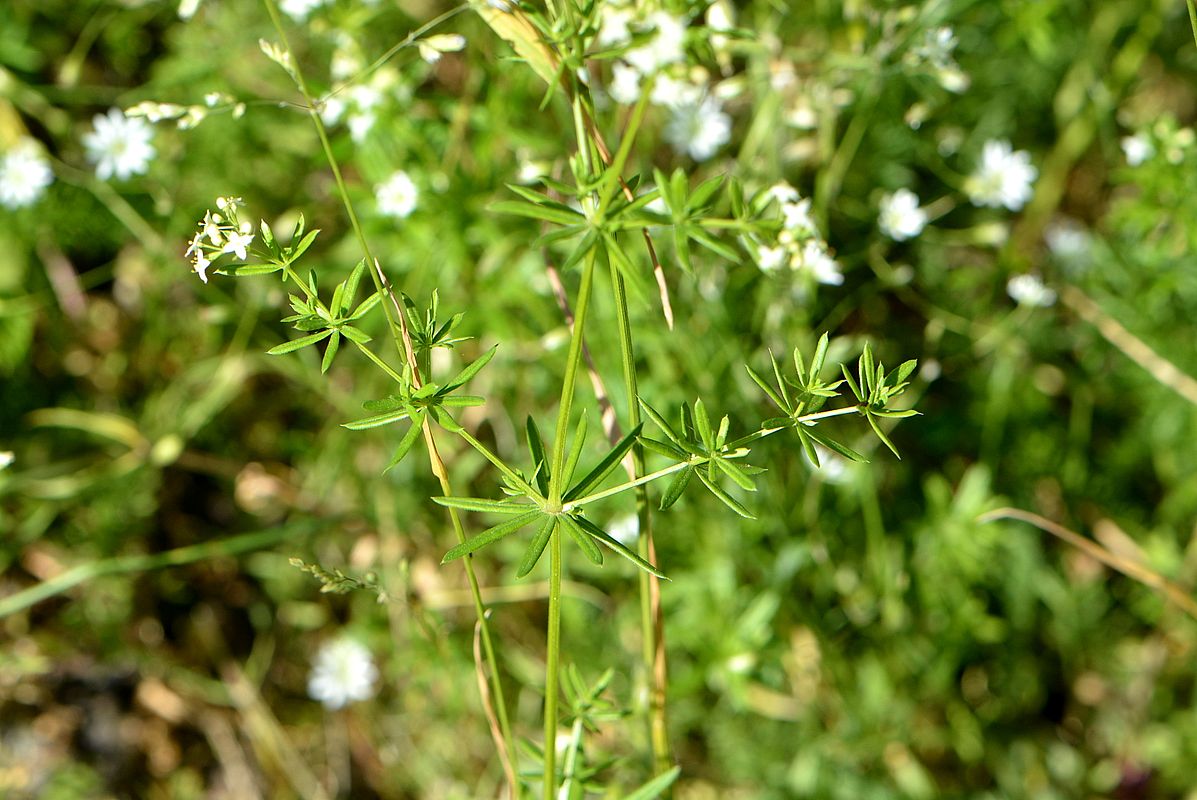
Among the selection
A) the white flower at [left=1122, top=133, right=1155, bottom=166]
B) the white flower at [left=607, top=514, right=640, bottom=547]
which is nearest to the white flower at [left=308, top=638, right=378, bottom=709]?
the white flower at [left=607, top=514, right=640, bottom=547]

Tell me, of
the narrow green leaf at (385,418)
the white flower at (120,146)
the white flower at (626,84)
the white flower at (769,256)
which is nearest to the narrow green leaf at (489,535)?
the narrow green leaf at (385,418)

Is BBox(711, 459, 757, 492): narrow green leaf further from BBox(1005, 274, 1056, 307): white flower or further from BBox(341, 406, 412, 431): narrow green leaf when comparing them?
BBox(1005, 274, 1056, 307): white flower

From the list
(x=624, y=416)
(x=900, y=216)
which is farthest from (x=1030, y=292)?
(x=624, y=416)

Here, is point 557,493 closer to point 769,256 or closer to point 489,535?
point 489,535

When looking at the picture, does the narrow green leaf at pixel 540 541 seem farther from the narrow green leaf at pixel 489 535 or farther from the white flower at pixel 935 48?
the white flower at pixel 935 48

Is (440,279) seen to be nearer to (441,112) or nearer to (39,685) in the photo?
(441,112)

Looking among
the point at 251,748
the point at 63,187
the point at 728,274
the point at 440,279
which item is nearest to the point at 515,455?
the point at 440,279
